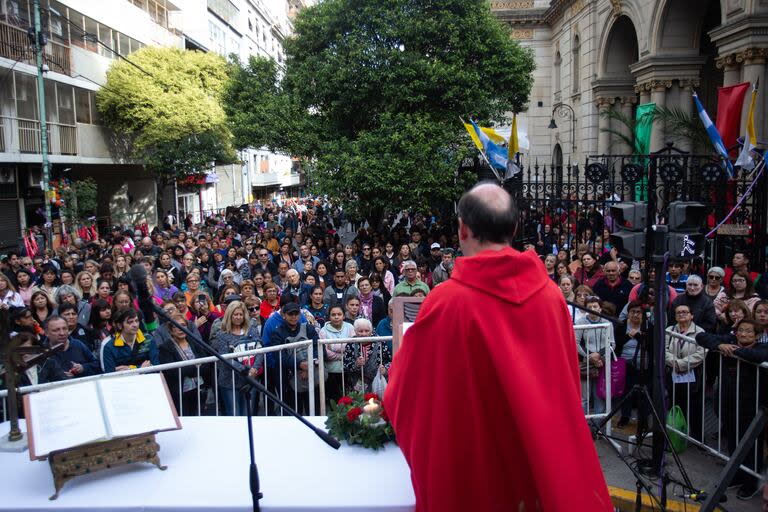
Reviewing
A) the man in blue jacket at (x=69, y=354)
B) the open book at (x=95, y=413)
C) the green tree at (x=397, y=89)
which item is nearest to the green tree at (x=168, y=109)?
the green tree at (x=397, y=89)

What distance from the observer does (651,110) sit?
17.5 m

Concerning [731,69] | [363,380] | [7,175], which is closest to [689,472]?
[363,380]

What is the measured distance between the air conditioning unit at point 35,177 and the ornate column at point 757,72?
21.2 m

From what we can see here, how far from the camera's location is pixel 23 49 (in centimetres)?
2078

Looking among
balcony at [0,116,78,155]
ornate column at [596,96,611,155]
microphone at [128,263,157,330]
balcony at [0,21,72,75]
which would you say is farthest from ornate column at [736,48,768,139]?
balcony at [0,116,78,155]

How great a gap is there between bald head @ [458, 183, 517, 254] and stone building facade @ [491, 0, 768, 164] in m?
15.4

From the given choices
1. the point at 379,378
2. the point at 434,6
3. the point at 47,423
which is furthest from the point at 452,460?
the point at 434,6

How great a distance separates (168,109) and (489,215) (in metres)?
26.8

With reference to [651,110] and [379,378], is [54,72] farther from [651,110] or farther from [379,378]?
[379,378]

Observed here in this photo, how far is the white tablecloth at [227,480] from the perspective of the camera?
295 cm

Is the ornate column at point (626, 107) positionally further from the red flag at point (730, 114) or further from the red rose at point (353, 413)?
the red rose at point (353, 413)

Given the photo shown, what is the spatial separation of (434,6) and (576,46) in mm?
15471

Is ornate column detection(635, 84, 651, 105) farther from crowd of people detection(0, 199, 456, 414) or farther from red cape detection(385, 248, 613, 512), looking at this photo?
red cape detection(385, 248, 613, 512)

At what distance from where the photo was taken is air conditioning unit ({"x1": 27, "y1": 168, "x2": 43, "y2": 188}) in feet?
75.2
